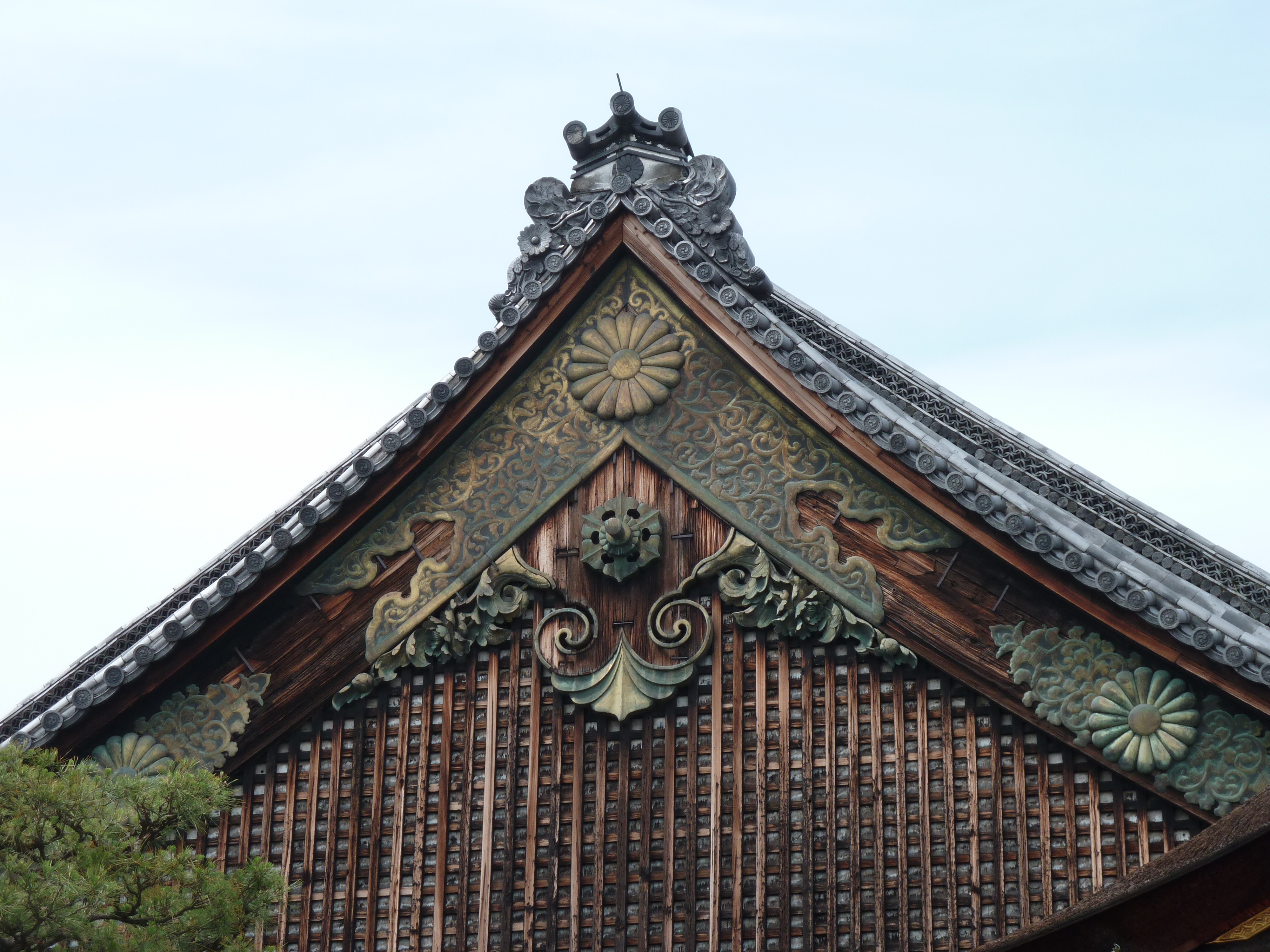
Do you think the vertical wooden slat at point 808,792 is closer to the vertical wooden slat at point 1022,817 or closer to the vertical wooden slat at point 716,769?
the vertical wooden slat at point 716,769

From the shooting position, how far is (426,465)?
43.1 feet

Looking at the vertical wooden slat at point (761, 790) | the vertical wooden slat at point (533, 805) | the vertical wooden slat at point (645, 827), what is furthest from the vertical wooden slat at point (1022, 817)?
the vertical wooden slat at point (533, 805)

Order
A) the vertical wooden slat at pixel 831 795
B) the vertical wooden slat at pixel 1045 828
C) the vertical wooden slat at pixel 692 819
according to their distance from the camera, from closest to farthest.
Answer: the vertical wooden slat at pixel 1045 828, the vertical wooden slat at pixel 831 795, the vertical wooden slat at pixel 692 819

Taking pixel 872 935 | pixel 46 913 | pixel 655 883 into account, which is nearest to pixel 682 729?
pixel 655 883

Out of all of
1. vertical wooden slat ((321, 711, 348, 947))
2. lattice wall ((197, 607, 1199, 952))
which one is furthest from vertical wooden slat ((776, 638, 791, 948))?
vertical wooden slat ((321, 711, 348, 947))

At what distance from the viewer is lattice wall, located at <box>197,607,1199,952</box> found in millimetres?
11258

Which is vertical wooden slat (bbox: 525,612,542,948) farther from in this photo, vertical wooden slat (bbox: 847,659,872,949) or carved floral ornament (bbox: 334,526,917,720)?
vertical wooden slat (bbox: 847,659,872,949)

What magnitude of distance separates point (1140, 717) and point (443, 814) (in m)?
4.74

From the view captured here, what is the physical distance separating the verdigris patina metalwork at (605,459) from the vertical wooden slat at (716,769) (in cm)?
75

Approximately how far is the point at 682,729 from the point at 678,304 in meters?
3.12

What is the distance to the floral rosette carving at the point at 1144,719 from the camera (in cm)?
1105

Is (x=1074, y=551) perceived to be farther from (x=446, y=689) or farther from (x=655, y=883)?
(x=446, y=689)

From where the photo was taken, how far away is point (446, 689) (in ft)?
41.7

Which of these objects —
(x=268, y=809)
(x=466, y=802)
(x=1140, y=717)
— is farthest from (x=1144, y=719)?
(x=268, y=809)
